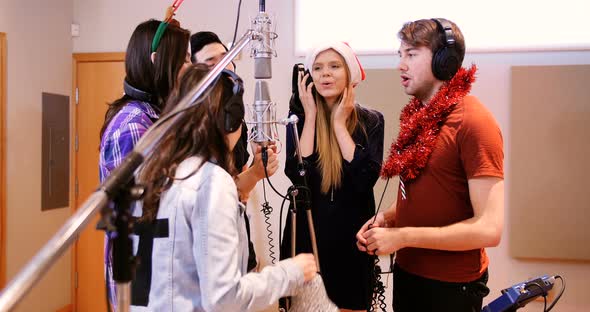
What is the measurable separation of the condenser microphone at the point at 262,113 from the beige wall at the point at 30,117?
2.57m

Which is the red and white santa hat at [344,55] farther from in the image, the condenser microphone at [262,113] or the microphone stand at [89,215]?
the microphone stand at [89,215]

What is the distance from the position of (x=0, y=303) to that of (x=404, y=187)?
1272mm

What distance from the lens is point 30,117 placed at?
3541mm

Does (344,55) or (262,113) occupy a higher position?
(344,55)

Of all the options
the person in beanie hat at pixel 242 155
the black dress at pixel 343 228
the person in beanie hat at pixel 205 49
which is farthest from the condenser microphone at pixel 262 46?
the person in beanie hat at pixel 205 49

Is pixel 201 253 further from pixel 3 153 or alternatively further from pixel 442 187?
pixel 3 153

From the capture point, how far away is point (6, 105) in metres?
3.32

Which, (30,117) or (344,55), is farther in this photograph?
(30,117)

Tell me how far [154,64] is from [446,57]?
95 centimetres

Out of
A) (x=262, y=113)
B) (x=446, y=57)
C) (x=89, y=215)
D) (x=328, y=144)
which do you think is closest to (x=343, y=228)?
(x=328, y=144)

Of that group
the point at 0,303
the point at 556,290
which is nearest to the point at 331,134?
the point at 0,303

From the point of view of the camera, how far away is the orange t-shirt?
1.38m

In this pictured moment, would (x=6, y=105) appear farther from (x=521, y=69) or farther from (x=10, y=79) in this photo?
(x=521, y=69)

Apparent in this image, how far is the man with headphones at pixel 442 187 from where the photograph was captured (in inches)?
54.1
